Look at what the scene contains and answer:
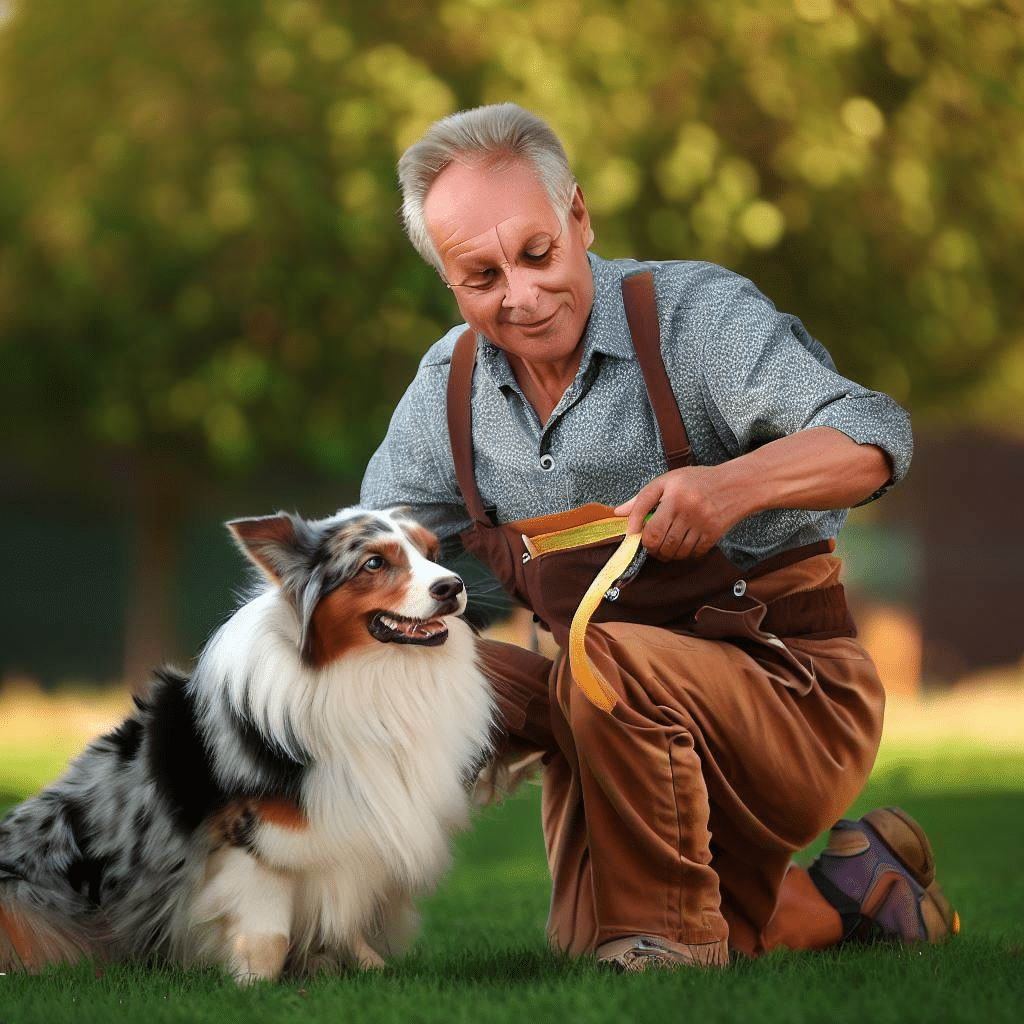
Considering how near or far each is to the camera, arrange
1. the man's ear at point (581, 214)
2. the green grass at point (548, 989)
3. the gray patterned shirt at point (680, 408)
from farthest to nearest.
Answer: the man's ear at point (581, 214) → the gray patterned shirt at point (680, 408) → the green grass at point (548, 989)

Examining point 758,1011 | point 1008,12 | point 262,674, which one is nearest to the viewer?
point 758,1011

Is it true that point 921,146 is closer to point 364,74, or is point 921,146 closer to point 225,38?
point 364,74

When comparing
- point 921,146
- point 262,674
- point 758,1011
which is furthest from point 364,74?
point 758,1011

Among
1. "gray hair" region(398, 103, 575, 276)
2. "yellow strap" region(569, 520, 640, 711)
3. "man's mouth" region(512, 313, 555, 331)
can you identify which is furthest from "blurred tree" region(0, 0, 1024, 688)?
"yellow strap" region(569, 520, 640, 711)

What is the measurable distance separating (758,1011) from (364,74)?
709 cm

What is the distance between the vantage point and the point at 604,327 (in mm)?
3576

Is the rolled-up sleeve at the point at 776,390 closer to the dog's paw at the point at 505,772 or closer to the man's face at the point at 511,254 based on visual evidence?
the man's face at the point at 511,254

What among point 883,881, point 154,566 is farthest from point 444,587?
point 154,566

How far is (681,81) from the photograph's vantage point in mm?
8758

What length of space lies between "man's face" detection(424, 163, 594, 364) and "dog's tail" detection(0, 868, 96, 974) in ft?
5.88

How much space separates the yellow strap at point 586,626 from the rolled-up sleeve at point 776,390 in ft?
1.59

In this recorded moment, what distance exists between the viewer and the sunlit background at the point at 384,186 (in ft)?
27.6

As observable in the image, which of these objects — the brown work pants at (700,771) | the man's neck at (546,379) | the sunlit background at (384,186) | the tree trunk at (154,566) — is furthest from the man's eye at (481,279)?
the tree trunk at (154,566)

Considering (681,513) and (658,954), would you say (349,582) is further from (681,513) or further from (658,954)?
(658,954)
